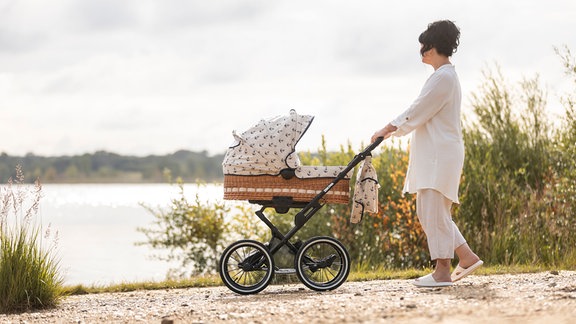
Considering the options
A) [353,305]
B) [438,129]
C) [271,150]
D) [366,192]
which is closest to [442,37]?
[438,129]

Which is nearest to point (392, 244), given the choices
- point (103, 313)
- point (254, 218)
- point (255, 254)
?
point (254, 218)

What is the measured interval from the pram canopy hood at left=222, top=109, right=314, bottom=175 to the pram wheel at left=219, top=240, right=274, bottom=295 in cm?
62

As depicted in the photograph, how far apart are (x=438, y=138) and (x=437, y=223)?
680 millimetres

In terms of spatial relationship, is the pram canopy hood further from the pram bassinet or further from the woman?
the woman

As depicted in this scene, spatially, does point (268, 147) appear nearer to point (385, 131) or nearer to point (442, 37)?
point (385, 131)

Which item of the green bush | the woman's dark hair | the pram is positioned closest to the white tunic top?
the woman's dark hair

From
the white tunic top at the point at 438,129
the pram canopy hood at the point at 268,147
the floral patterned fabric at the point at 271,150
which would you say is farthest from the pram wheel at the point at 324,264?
the white tunic top at the point at 438,129

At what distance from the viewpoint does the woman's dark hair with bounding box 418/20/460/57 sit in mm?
7006

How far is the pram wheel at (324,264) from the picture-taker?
724 centimetres

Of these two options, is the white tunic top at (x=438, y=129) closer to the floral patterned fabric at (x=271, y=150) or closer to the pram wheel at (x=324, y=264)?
the floral patterned fabric at (x=271, y=150)

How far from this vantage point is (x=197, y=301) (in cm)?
707

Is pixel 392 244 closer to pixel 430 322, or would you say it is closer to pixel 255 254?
pixel 255 254

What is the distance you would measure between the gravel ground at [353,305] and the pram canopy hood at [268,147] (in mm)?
1034

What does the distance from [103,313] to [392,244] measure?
6117mm
